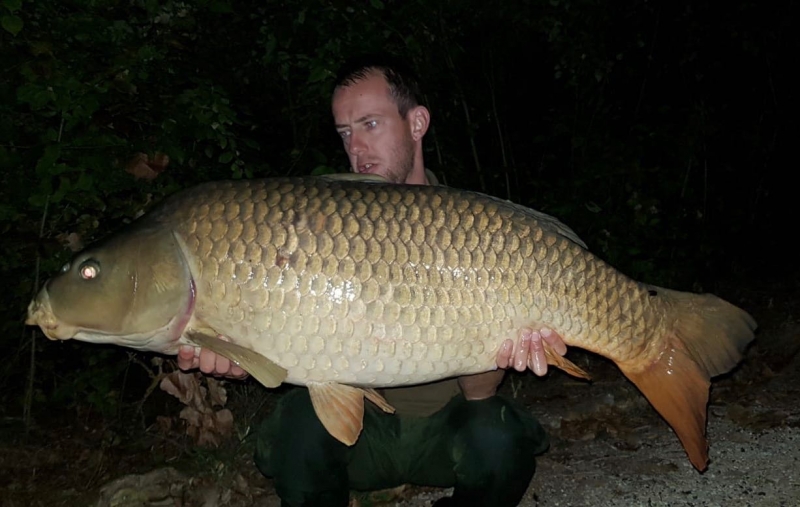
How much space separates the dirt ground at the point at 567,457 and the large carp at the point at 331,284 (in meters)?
0.84

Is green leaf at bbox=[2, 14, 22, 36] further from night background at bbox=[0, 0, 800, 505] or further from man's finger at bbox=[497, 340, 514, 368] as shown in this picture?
man's finger at bbox=[497, 340, 514, 368]

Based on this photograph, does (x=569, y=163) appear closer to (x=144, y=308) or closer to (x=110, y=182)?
(x=110, y=182)

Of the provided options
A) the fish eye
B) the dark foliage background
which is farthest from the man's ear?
the fish eye

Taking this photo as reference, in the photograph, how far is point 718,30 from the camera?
486 centimetres

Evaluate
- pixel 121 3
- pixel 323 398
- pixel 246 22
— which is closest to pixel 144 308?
pixel 323 398

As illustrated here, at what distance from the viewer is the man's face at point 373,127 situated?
2.10 metres

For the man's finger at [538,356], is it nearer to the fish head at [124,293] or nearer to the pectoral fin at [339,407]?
the pectoral fin at [339,407]

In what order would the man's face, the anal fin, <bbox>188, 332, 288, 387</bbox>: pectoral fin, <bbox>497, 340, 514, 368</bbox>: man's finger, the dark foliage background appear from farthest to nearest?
the dark foliage background < the man's face < the anal fin < <bbox>497, 340, 514, 368</bbox>: man's finger < <bbox>188, 332, 288, 387</bbox>: pectoral fin

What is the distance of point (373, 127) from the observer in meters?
2.11

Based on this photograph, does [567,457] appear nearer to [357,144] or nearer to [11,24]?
[357,144]

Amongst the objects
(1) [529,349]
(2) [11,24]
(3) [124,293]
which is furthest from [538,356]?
(2) [11,24]

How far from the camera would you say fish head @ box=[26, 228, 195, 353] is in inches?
60.4

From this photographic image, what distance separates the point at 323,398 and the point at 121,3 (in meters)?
1.82

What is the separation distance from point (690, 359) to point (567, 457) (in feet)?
2.80
